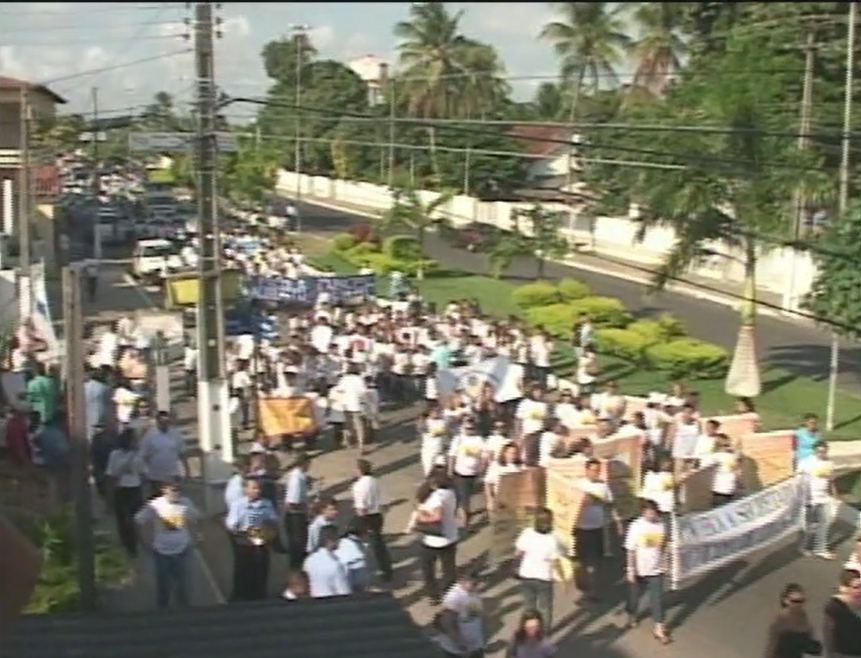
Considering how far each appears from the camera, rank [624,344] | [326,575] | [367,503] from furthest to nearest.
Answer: [624,344], [367,503], [326,575]

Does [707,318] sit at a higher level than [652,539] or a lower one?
lower

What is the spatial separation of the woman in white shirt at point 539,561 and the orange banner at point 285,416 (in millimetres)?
7093

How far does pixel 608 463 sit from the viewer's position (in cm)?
1409

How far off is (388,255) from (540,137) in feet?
74.7

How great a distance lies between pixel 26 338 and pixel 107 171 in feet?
103

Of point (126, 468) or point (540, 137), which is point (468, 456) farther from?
point (540, 137)

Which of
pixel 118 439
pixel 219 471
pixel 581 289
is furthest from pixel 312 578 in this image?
pixel 581 289

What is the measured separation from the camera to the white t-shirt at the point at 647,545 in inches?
458

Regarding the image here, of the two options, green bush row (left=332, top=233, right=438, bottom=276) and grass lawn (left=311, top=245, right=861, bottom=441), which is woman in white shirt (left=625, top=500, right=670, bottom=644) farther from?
green bush row (left=332, top=233, right=438, bottom=276)

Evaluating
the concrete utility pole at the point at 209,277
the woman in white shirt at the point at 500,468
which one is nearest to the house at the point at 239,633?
the woman in white shirt at the point at 500,468

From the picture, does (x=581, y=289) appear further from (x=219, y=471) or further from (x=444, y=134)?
(x=444, y=134)

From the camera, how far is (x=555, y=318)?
30.2 meters

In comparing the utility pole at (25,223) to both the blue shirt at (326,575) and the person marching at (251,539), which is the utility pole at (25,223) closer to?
the person marching at (251,539)

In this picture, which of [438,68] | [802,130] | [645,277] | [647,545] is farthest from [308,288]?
[438,68]
